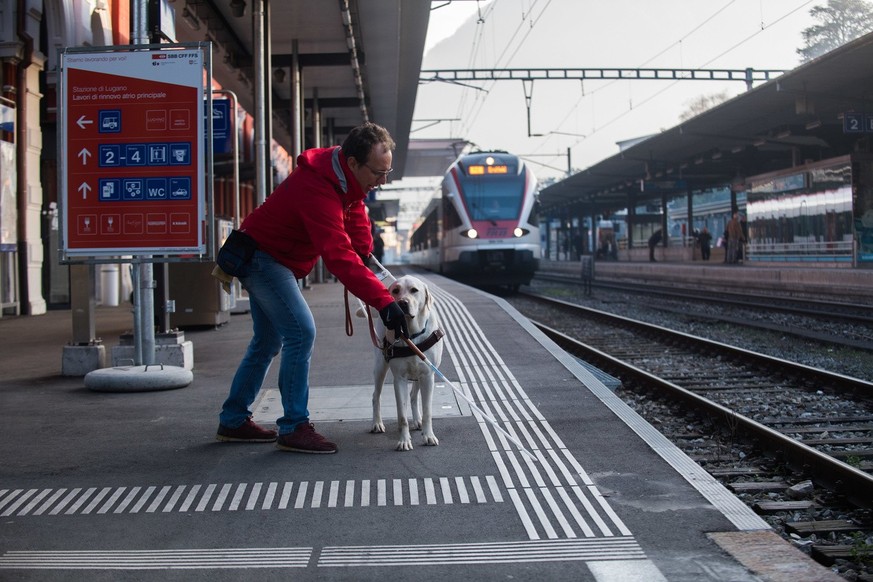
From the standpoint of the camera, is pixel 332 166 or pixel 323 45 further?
pixel 323 45

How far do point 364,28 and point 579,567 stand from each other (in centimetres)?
2013

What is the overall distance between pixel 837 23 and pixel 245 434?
2709 cm

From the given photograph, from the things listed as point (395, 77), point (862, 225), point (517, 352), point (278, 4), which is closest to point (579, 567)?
point (517, 352)

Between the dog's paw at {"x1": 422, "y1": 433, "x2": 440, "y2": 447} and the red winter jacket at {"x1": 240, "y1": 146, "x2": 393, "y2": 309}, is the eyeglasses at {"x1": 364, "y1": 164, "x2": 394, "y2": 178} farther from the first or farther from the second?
the dog's paw at {"x1": 422, "y1": 433, "x2": 440, "y2": 447}

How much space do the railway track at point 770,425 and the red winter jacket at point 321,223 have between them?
2.33m

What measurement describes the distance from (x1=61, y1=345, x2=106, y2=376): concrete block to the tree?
19027 mm

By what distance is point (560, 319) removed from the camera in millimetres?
18094

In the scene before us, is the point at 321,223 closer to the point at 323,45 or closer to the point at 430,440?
the point at 430,440

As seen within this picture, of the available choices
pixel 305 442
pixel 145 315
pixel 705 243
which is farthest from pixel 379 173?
pixel 705 243

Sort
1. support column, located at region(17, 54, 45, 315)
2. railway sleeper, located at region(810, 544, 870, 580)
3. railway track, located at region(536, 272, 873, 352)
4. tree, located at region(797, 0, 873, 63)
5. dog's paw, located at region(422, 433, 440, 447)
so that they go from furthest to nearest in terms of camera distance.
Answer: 1. tree, located at region(797, 0, 873, 63)
2. support column, located at region(17, 54, 45, 315)
3. railway track, located at region(536, 272, 873, 352)
4. dog's paw, located at region(422, 433, 440, 447)
5. railway sleeper, located at region(810, 544, 870, 580)

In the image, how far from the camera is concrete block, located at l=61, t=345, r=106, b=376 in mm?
8430

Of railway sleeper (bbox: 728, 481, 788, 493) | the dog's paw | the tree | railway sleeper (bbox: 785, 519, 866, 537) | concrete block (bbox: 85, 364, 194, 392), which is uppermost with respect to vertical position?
the tree

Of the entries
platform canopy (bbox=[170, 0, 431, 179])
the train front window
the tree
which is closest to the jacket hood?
platform canopy (bbox=[170, 0, 431, 179])

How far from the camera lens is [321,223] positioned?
4.95 m
